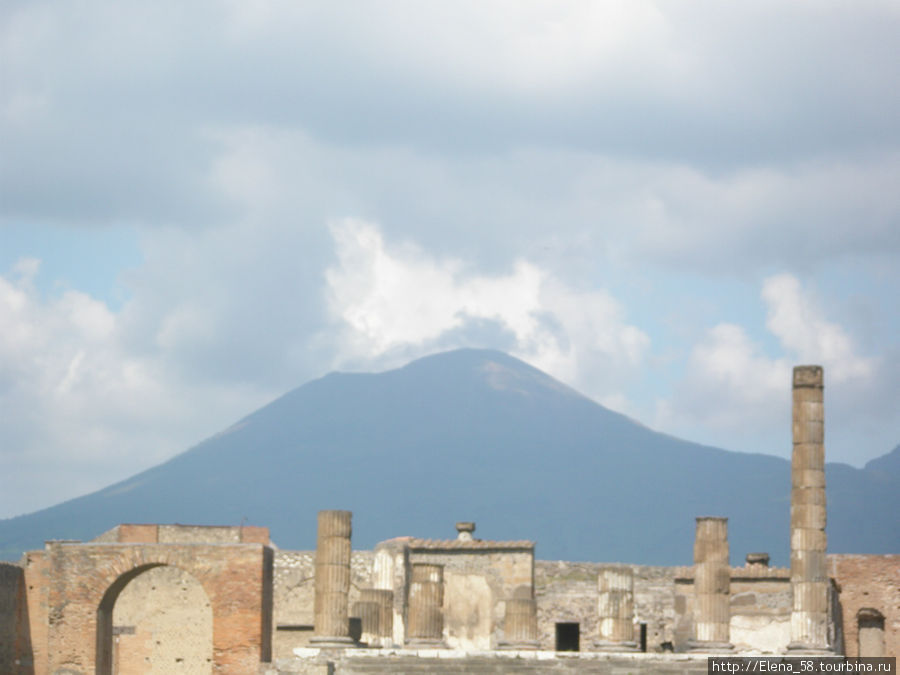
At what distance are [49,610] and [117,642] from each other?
11.2 m

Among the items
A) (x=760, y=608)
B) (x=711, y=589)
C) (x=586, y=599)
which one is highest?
(x=586, y=599)

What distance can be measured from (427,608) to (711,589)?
16.8 ft

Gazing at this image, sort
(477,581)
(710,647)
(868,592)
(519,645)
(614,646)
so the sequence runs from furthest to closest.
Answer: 1. (477,581)
2. (868,592)
3. (519,645)
4. (710,647)
5. (614,646)

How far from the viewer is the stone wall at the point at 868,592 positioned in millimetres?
39219

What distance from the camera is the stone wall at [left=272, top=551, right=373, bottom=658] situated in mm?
42688

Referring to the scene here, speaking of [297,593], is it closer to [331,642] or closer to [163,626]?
[163,626]

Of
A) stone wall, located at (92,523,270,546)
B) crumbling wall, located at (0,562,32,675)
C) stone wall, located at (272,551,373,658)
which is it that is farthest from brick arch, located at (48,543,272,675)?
stone wall, located at (92,523,270,546)

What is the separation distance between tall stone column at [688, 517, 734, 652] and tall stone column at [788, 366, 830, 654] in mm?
1201

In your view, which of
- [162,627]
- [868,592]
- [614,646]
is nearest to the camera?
[614,646]

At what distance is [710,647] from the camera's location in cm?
3102

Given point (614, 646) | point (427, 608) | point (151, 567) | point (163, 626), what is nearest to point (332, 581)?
point (427, 608)

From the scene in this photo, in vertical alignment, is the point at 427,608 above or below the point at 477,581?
below

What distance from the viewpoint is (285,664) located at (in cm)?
2916

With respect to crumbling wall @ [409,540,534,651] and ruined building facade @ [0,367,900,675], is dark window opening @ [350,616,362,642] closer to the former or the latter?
ruined building facade @ [0,367,900,675]
